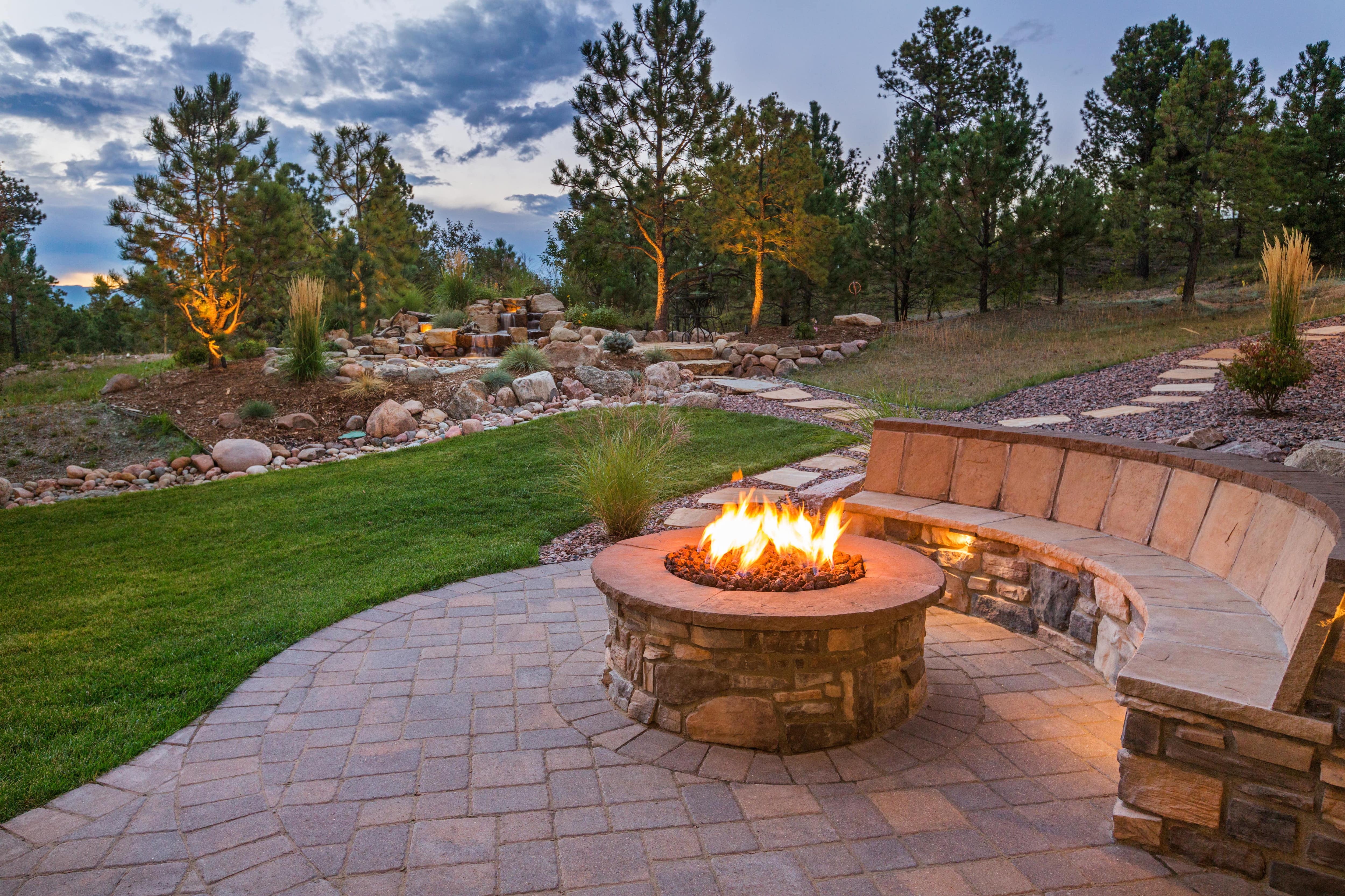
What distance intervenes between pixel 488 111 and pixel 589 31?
9.04ft

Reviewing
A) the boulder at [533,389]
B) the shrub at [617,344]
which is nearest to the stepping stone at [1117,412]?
the boulder at [533,389]

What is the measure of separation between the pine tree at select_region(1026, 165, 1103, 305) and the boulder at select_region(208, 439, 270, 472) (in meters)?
13.6

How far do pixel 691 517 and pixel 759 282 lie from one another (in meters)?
11.1

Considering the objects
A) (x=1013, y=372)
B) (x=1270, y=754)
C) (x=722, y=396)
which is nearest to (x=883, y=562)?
(x=1270, y=754)

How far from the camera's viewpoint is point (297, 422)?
8.44 meters

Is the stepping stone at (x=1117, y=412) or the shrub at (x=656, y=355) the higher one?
the shrub at (x=656, y=355)

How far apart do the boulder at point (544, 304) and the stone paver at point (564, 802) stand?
12.9m

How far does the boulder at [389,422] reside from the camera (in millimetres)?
8305

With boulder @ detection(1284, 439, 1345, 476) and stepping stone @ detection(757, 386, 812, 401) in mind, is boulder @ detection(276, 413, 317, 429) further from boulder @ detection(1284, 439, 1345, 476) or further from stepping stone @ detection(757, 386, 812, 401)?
boulder @ detection(1284, 439, 1345, 476)

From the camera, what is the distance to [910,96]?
2034 centimetres

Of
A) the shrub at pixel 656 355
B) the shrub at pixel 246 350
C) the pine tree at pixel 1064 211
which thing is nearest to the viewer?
the shrub at pixel 246 350

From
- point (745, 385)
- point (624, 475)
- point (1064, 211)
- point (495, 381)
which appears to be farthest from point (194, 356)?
point (1064, 211)

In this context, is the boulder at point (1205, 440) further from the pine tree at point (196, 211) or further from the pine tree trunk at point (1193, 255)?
the pine tree at point (196, 211)

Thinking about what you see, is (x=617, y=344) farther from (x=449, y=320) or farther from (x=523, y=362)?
(x=449, y=320)
